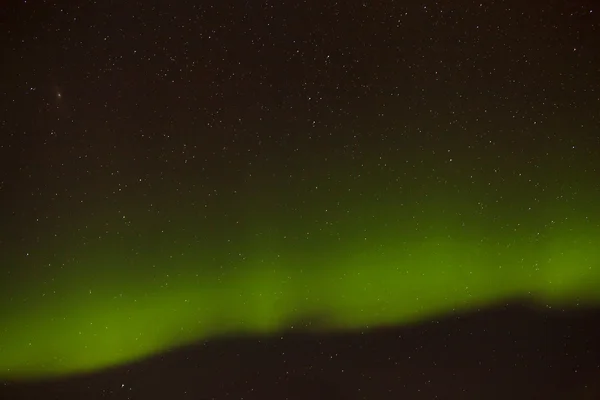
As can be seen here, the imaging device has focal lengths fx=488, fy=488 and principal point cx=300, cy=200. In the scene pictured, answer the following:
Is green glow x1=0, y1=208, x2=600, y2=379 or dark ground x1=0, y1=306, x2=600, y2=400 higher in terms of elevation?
green glow x1=0, y1=208, x2=600, y2=379

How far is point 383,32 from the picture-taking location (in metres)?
0.86

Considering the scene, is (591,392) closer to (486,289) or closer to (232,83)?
A: (486,289)

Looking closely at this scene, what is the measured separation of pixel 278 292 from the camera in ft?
2.85

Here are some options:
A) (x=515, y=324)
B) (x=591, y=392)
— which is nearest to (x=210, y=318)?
(x=515, y=324)

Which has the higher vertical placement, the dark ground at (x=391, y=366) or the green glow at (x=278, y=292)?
the green glow at (x=278, y=292)

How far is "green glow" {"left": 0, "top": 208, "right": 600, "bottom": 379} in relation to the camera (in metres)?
0.83

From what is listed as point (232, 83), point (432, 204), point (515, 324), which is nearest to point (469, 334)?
point (515, 324)

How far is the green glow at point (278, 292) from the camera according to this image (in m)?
0.83

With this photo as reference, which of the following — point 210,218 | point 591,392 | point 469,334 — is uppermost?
point 210,218

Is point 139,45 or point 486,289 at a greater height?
point 139,45

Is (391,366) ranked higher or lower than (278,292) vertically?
lower

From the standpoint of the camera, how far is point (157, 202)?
2.74 feet

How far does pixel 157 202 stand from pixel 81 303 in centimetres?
21

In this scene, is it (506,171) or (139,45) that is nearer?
(139,45)
